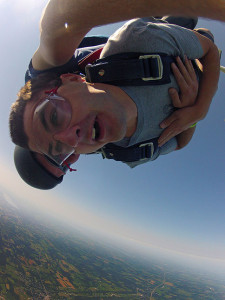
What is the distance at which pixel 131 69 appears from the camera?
3.88 ft

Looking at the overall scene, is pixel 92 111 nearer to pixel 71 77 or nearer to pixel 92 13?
pixel 71 77

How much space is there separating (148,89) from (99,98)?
428 mm

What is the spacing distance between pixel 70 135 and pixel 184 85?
109 centimetres

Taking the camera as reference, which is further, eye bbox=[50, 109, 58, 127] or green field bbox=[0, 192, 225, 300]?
green field bbox=[0, 192, 225, 300]

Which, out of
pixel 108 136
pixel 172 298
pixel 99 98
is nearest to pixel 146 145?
pixel 108 136

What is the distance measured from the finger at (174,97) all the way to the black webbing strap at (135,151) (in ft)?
1.25

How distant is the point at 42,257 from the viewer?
1825cm

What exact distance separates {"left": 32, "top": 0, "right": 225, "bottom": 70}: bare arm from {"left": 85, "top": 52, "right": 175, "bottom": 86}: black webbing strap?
256 mm

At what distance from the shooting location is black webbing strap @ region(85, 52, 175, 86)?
1.17 meters

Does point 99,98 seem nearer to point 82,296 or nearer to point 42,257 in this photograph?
point 82,296

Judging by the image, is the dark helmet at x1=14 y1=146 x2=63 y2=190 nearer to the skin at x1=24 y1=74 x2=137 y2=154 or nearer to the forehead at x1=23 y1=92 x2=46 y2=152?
the forehead at x1=23 y1=92 x2=46 y2=152

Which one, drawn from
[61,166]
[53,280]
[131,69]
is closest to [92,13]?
[131,69]

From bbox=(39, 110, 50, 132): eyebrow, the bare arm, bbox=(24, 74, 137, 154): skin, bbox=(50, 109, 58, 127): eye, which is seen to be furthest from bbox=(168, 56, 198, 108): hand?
bbox=(39, 110, 50, 132): eyebrow

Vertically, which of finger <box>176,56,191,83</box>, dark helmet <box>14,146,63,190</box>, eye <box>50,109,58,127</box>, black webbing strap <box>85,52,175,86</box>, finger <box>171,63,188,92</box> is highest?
finger <box>176,56,191,83</box>
